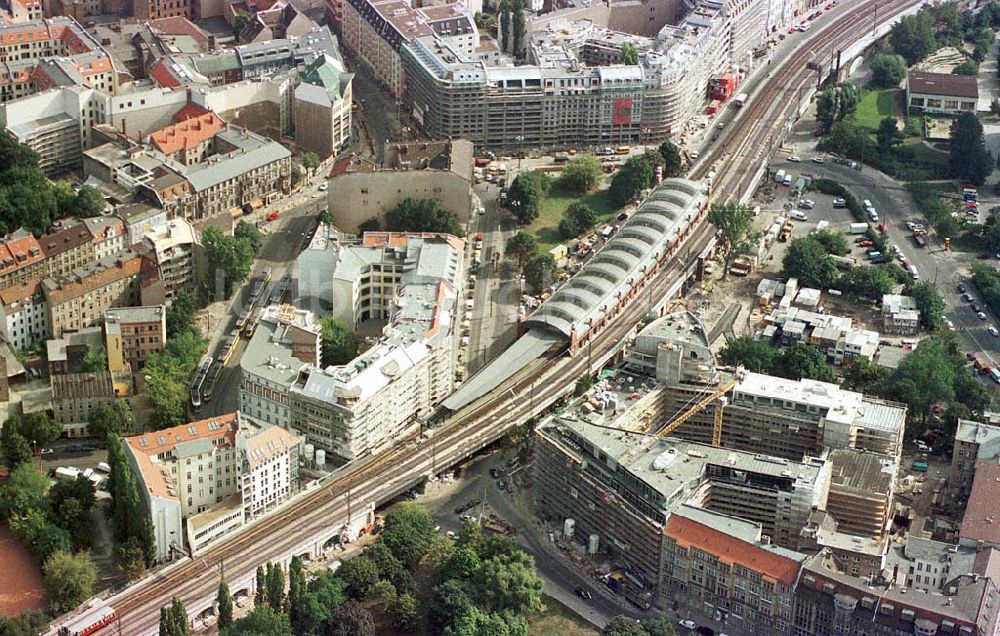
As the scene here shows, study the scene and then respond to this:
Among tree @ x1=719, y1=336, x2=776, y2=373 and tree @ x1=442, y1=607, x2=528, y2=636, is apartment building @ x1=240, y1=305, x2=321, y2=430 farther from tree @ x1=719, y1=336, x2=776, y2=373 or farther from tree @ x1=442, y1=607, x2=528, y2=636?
tree @ x1=719, y1=336, x2=776, y2=373

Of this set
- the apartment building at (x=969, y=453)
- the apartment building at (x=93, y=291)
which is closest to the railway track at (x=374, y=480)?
the apartment building at (x=93, y=291)

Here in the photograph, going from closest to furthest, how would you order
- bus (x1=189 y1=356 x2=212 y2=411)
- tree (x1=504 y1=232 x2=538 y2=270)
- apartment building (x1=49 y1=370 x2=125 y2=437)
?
apartment building (x1=49 y1=370 x2=125 y2=437), bus (x1=189 y1=356 x2=212 y2=411), tree (x1=504 y1=232 x2=538 y2=270)

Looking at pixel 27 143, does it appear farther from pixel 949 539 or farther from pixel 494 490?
pixel 949 539

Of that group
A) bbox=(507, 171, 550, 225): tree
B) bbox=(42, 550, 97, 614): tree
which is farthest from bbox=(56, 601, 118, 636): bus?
bbox=(507, 171, 550, 225): tree

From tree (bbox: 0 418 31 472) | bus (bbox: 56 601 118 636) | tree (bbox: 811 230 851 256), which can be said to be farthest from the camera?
tree (bbox: 811 230 851 256)

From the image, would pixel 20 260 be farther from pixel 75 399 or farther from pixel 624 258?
pixel 624 258

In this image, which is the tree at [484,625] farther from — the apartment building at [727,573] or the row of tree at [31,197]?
the row of tree at [31,197]

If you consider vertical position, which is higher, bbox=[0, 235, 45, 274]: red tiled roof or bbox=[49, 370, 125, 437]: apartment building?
bbox=[0, 235, 45, 274]: red tiled roof
